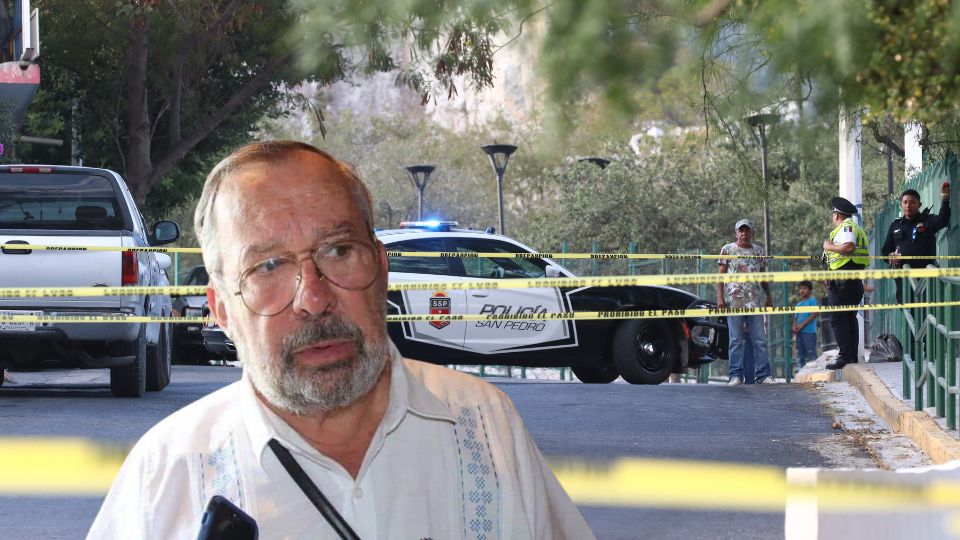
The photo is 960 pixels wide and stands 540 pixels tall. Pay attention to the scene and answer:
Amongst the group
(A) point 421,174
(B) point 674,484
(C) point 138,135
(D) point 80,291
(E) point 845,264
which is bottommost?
(B) point 674,484

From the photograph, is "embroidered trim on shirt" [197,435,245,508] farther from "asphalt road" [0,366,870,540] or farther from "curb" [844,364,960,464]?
"curb" [844,364,960,464]

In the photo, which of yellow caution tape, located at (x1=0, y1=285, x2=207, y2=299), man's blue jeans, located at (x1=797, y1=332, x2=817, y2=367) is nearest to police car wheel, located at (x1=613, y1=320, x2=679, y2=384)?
yellow caution tape, located at (x1=0, y1=285, x2=207, y2=299)

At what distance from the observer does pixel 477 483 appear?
9.61ft

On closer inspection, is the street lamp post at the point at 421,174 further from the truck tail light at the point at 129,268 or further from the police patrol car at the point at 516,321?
the truck tail light at the point at 129,268

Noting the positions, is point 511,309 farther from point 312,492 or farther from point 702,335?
point 312,492

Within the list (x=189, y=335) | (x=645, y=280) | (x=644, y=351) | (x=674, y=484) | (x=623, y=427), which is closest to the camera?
(x=674, y=484)

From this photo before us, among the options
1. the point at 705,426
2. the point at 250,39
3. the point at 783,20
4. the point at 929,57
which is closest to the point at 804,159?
the point at 783,20

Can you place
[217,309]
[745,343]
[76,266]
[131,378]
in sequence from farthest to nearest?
[745,343] → [131,378] → [76,266] → [217,309]

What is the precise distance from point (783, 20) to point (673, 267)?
79.3 feet

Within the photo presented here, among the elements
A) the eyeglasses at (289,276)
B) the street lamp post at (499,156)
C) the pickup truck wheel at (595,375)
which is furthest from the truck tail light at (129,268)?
the street lamp post at (499,156)

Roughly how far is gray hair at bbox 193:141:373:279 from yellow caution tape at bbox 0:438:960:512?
3995 mm

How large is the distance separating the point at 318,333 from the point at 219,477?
33 cm

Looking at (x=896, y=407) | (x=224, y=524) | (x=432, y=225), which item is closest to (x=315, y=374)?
(x=224, y=524)

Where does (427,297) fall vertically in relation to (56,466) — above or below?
above
